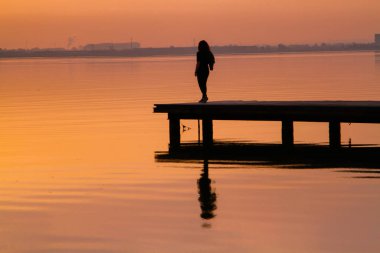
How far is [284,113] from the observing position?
90.5 ft

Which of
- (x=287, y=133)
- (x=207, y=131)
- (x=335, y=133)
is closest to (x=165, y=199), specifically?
(x=335, y=133)

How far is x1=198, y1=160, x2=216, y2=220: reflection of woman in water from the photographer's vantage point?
55.1 ft

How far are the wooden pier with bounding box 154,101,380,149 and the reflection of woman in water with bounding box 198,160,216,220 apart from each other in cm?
551

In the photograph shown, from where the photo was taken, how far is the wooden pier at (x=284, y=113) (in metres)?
26.6

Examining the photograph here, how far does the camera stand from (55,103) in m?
52.5

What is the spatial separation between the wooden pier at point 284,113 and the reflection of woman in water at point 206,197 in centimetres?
551

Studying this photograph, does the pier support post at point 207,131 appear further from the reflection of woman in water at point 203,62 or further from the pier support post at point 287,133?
the pier support post at point 287,133

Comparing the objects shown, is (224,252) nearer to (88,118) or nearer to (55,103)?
(88,118)

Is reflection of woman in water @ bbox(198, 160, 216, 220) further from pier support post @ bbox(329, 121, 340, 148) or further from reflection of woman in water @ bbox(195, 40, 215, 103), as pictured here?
reflection of woman in water @ bbox(195, 40, 215, 103)

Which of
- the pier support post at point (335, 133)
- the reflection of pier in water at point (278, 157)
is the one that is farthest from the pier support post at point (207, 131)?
the pier support post at point (335, 133)

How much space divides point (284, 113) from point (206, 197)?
30.3ft

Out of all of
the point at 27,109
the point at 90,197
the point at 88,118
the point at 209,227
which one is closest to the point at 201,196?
the point at 90,197

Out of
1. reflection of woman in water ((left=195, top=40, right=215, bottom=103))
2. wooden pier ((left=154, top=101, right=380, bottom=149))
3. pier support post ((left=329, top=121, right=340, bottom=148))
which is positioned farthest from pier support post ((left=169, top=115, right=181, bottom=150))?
pier support post ((left=329, top=121, right=340, bottom=148))

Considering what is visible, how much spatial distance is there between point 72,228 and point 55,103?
3737cm
